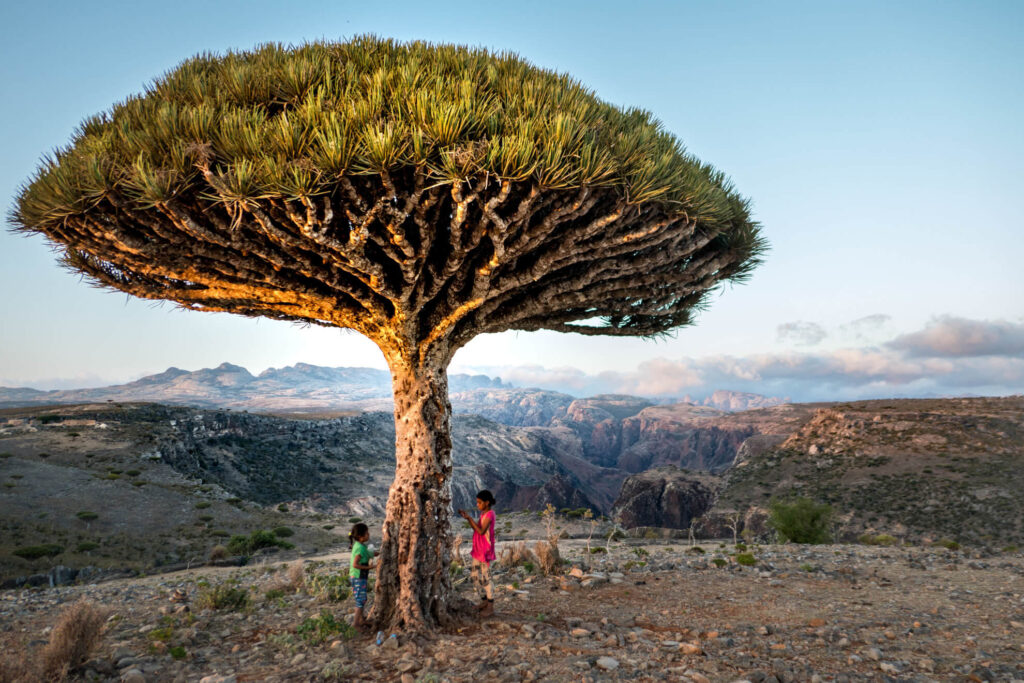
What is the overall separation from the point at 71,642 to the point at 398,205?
6.47 m

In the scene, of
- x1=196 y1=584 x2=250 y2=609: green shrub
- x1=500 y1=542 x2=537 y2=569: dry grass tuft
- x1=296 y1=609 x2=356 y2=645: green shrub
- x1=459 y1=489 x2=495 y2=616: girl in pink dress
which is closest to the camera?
x1=296 y1=609 x2=356 y2=645: green shrub

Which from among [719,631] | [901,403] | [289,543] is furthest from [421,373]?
[901,403]

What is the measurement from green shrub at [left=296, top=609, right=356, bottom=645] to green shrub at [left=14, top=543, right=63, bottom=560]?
2316cm

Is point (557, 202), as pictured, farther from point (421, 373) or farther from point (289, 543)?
point (289, 543)

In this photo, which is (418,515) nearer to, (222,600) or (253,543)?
(222,600)

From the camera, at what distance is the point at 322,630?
663cm

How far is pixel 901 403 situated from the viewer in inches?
2458

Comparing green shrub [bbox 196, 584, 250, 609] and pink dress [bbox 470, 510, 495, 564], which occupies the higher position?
pink dress [bbox 470, 510, 495, 564]

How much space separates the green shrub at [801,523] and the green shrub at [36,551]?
115 feet

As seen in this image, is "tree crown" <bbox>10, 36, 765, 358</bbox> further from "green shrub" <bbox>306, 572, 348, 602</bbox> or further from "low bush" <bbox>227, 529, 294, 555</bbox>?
"low bush" <bbox>227, 529, 294, 555</bbox>

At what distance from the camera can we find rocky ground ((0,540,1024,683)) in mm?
5469

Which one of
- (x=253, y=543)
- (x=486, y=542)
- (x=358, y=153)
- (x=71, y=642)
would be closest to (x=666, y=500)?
(x=253, y=543)

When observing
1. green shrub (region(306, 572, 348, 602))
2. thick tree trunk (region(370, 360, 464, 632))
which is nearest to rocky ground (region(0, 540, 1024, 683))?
green shrub (region(306, 572, 348, 602))

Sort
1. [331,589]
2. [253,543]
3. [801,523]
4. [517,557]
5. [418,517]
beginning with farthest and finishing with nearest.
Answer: [253,543] < [801,523] < [517,557] < [331,589] < [418,517]
